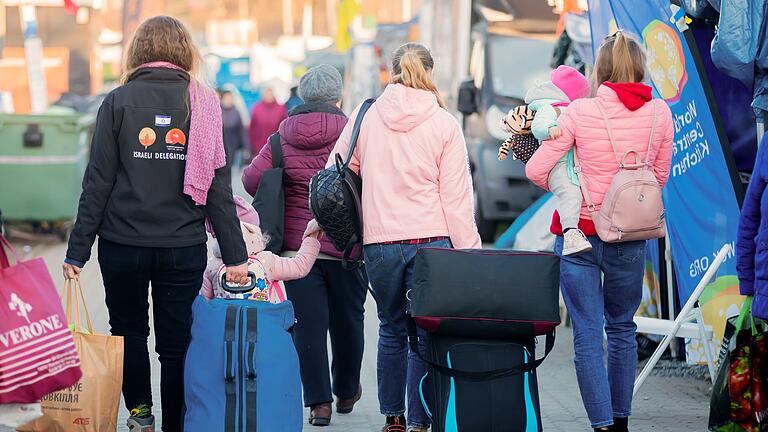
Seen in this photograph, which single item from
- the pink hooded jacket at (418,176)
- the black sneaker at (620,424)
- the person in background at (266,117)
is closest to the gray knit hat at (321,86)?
the pink hooded jacket at (418,176)

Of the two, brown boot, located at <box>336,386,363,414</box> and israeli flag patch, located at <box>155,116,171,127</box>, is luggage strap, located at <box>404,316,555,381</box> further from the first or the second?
brown boot, located at <box>336,386,363,414</box>

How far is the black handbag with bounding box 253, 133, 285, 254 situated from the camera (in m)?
6.21

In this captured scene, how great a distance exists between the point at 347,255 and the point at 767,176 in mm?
1744

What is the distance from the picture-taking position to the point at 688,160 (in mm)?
7031

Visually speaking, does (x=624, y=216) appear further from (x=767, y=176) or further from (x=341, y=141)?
(x=341, y=141)

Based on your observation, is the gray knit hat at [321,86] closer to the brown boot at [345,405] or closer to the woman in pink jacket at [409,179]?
the woman in pink jacket at [409,179]

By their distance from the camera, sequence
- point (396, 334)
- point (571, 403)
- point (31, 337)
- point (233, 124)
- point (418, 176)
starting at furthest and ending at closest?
point (233, 124) → point (571, 403) → point (396, 334) → point (418, 176) → point (31, 337)

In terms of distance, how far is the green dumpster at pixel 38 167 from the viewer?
13.5m

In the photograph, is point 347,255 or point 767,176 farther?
point 347,255

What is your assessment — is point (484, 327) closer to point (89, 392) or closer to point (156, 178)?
point (156, 178)

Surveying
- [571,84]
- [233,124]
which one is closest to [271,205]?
[571,84]

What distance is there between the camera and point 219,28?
204ft

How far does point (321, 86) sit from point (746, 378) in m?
2.40

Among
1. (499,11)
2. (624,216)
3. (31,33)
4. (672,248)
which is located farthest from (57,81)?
(624,216)
